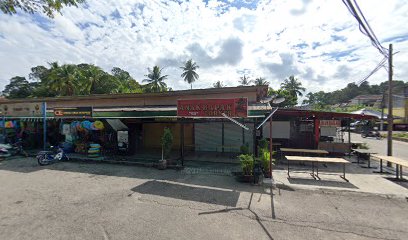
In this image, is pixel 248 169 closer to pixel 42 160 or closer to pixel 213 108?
pixel 213 108

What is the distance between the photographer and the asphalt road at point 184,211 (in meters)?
4.85

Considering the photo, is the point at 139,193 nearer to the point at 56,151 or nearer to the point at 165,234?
the point at 165,234

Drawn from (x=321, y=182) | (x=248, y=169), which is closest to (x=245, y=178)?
(x=248, y=169)

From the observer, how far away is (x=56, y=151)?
12.8m

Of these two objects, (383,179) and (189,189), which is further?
(383,179)

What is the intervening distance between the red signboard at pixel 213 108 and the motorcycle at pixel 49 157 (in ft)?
27.1

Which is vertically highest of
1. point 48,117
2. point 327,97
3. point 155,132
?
point 327,97

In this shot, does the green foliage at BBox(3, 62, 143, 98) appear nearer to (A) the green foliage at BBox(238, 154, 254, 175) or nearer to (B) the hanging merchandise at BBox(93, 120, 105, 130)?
(B) the hanging merchandise at BBox(93, 120, 105, 130)

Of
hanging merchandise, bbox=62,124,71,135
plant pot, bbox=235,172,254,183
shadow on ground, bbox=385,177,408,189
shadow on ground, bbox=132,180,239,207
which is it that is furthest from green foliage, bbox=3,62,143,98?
shadow on ground, bbox=385,177,408,189

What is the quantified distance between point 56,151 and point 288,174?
44.0 feet

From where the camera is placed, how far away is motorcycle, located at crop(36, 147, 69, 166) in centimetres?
1145

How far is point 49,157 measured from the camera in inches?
468

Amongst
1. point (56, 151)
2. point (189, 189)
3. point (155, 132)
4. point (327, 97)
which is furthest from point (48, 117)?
point (327, 97)

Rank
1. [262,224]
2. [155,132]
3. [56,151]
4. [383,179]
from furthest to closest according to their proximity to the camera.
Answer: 1. [155,132]
2. [56,151]
3. [383,179]
4. [262,224]
